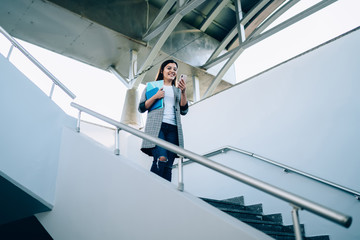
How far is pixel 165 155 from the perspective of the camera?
2234 millimetres

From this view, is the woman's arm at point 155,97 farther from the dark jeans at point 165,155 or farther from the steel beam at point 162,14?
the steel beam at point 162,14

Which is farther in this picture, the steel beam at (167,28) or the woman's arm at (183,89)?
the steel beam at (167,28)

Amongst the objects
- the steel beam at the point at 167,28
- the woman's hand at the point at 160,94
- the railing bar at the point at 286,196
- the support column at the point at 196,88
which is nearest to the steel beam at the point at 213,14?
the support column at the point at 196,88

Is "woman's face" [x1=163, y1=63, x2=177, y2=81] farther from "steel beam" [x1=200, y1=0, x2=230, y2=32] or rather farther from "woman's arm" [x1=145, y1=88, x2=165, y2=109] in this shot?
"steel beam" [x1=200, y1=0, x2=230, y2=32]

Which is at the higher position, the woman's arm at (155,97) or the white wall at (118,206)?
the woman's arm at (155,97)

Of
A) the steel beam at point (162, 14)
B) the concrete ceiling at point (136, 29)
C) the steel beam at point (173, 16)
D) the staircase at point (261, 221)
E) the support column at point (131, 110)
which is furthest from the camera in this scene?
the steel beam at point (162, 14)

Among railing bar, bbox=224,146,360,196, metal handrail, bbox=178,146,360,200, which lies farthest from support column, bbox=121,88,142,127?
railing bar, bbox=224,146,360,196

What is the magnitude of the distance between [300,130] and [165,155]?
2070 millimetres

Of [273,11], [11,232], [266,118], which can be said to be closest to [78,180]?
[11,232]

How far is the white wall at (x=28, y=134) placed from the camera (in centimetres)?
288

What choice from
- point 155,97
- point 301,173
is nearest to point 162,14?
point 301,173

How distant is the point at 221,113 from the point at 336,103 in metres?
1.78

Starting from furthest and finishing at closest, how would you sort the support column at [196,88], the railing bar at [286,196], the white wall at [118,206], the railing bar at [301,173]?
the support column at [196,88]
the railing bar at [301,173]
the white wall at [118,206]
the railing bar at [286,196]

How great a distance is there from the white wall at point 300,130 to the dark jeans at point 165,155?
5.94 feet
